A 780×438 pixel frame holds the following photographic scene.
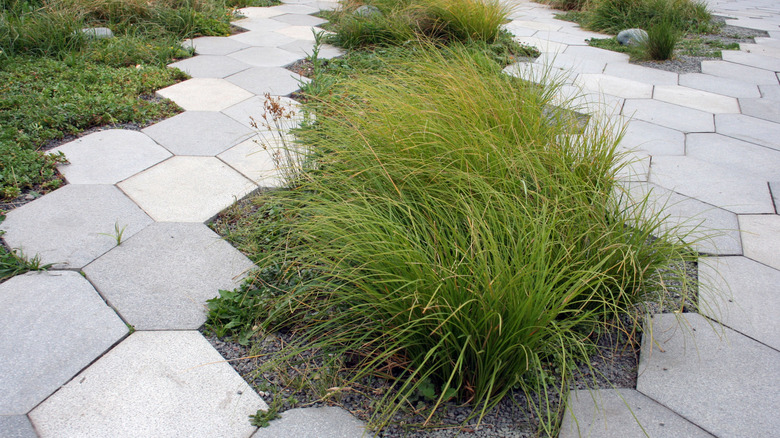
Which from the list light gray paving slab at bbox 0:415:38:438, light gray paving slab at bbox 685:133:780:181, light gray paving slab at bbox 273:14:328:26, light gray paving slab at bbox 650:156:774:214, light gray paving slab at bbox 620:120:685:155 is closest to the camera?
light gray paving slab at bbox 0:415:38:438

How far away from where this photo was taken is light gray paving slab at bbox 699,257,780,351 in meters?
1.65

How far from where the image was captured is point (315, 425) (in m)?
1.31

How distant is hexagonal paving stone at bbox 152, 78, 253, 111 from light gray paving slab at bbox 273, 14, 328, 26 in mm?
2039

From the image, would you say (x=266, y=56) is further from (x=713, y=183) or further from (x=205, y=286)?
(x=713, y=183)

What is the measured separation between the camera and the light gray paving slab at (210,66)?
3.76 meters

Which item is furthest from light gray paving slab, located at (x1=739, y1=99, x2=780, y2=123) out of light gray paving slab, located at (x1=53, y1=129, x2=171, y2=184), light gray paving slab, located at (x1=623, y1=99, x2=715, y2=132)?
light gray paving slab, located at (x1=53, y1=129, x2=171, y2=184)

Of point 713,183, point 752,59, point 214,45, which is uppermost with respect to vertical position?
point 752,59

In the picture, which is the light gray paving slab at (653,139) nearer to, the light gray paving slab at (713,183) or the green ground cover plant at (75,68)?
the light gray paving slab at (713,183)

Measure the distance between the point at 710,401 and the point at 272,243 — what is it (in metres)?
1.56

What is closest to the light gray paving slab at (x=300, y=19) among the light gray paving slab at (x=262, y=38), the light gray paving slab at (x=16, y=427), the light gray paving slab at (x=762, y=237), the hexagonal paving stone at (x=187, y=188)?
the light gray paving slab at (x=262, y=38)

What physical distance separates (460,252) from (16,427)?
127 cm

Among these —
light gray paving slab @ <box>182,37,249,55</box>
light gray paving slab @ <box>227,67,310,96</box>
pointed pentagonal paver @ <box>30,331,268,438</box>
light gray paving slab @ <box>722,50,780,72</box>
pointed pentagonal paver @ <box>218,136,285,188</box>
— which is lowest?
pointed pentagonal paver @ <box>30,331,268,438</box>

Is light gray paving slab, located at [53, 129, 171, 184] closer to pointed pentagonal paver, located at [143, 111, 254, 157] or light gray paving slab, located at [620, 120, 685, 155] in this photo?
pointed pentagonal paver, located at [143, 111, 254, 157]

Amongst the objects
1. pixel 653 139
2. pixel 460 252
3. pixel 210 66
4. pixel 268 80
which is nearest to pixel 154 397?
pixel 460 252
